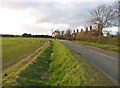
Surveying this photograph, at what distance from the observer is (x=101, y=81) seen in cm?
939

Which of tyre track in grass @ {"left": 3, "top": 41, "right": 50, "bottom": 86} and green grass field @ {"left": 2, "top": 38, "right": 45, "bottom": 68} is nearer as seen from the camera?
tyre track in grass @ {"left": 3, "top": 41, "right": 50, "bottom": 86}

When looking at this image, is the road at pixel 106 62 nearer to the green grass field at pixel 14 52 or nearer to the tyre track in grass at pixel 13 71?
the tyre track in grass at pixel 13 71

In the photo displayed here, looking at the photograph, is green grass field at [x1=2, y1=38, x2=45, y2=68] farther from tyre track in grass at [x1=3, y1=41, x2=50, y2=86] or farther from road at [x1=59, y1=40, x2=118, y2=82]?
road at [x1=59, y1=40, x2=118, y2=82]

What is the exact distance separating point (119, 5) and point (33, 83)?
79.1 feet

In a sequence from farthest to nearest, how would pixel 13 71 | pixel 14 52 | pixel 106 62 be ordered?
pixel 14 52
pixel 106 62
pixel 13 71

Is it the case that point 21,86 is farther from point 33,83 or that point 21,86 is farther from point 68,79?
point 68,79

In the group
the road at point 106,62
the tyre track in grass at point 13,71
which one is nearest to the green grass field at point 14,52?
the tyre track in grass at point 13,71

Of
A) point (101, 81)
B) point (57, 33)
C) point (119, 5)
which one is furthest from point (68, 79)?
point (57, 33)

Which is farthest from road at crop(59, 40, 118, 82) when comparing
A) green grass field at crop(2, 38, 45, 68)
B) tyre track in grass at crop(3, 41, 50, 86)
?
green grass field at crop(2, 38, 45, 68)

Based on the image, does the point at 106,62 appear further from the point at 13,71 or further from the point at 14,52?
the point at 14,52

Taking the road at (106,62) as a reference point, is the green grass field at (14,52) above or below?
below

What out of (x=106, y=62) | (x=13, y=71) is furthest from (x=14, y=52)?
(x=106, y=62)

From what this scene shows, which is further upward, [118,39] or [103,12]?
[103,12]

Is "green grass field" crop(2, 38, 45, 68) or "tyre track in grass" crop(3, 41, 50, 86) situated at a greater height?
"tyre track in grass" crop(3, 41, 50, 86)
